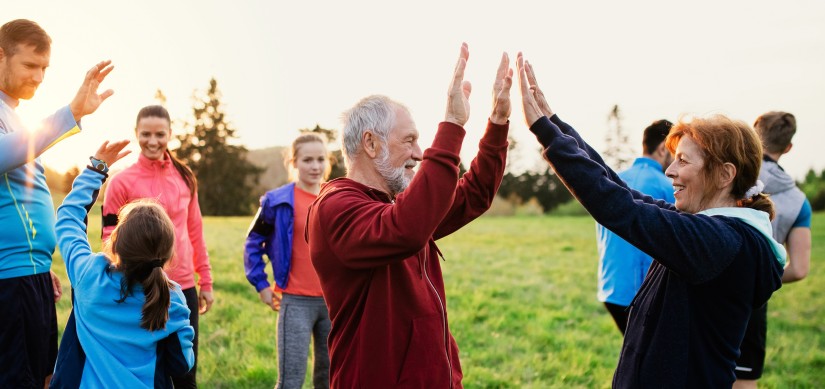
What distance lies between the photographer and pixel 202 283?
16.3 feet

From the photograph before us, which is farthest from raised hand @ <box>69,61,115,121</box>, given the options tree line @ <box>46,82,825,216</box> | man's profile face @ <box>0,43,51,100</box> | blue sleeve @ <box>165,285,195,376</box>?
tree line @ <box>46,82,825,216</box>

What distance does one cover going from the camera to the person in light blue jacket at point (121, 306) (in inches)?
124

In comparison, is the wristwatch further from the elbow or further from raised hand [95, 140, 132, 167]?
the elbow

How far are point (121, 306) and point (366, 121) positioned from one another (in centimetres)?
157

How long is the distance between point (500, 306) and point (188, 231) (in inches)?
241

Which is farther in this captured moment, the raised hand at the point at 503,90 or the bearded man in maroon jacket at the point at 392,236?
the raised hand at the point at 503,90

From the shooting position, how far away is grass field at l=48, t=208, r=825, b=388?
636cm

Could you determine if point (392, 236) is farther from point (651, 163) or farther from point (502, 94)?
point (651, 163)

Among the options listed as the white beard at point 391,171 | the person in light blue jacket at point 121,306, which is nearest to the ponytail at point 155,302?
the person in light blue jacket at point 121,306

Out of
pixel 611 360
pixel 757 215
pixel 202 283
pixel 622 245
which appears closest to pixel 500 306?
pixel 611 360

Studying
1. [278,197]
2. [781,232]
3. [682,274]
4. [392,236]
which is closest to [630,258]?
[781,232]

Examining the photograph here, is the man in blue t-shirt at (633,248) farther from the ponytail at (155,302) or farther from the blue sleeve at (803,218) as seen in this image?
the ponytail at (155,302)

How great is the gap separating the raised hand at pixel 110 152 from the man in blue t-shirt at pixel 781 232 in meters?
4.20

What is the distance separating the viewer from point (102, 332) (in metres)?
3.16
